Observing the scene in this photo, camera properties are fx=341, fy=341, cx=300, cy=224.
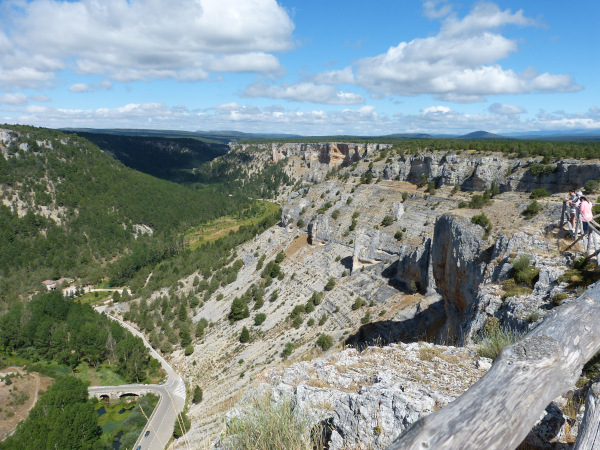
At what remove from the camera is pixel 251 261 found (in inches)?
2430

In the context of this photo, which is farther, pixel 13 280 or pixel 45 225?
pixel 45 225

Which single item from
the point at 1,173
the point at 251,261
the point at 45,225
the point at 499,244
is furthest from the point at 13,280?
the point at 499,244

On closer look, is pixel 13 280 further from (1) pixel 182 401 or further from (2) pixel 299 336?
(2) pixel 299 336

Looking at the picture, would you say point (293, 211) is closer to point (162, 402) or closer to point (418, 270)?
point (418, 270)

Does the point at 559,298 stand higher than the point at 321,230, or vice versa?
the point at 559,298

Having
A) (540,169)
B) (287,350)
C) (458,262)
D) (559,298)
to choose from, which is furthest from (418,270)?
(559,298)

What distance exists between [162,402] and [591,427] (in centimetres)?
4782

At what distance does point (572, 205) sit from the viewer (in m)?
12.9

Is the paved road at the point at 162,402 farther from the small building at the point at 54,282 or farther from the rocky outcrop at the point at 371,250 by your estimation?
the small building at the point at 54,282

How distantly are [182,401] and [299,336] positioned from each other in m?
16.2

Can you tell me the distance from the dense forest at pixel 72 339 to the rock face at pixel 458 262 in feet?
139

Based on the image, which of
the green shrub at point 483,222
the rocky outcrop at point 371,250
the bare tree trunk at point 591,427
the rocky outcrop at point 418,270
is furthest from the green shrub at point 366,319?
the bare tree trunk at point 591,427

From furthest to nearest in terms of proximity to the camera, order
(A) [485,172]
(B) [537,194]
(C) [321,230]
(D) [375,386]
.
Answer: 1. (C) [321,230]
2. (A) [485,172]
3. (B) [537,194]
4. (D) [375,386]

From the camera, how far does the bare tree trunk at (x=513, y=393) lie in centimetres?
323
